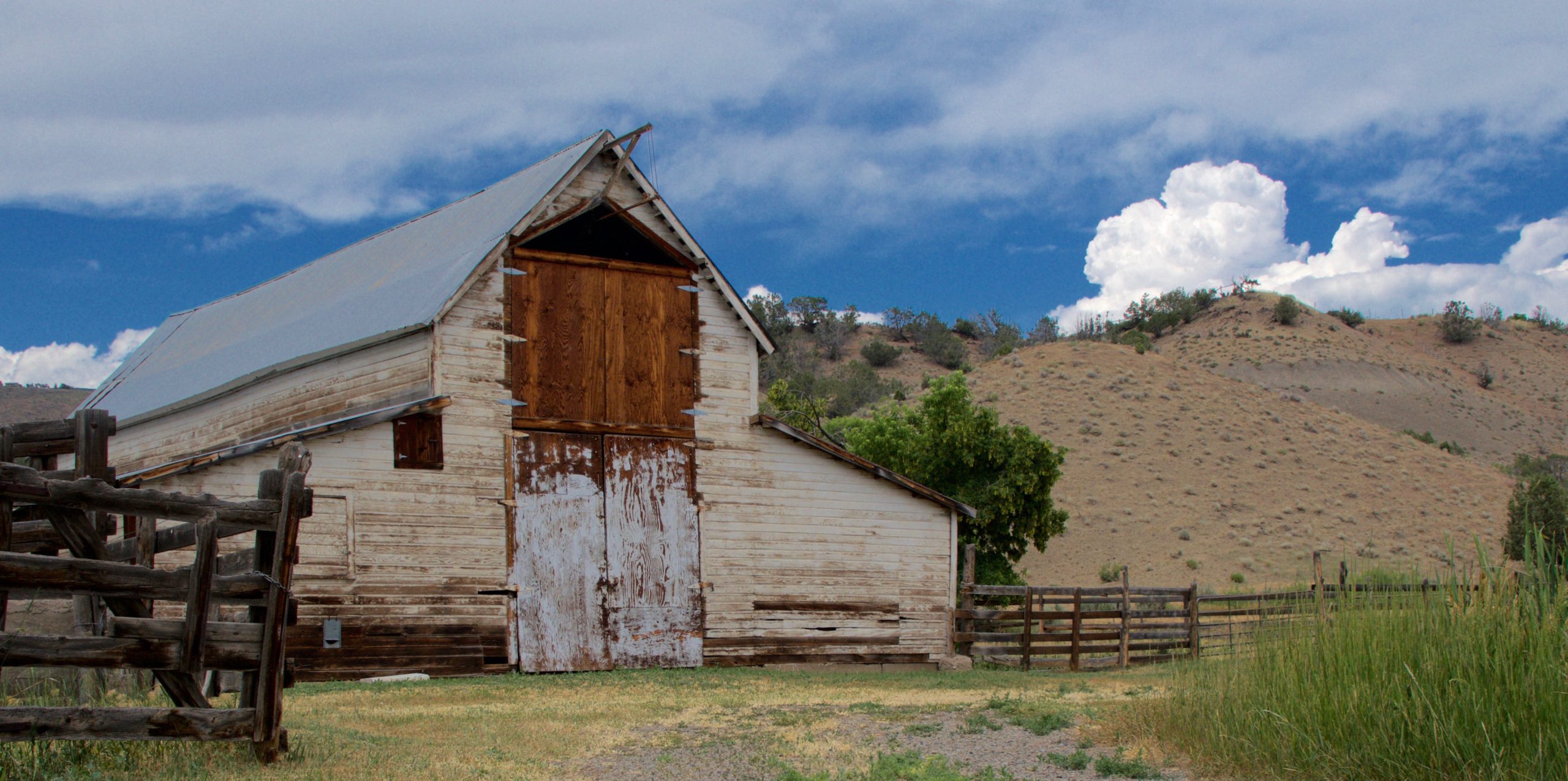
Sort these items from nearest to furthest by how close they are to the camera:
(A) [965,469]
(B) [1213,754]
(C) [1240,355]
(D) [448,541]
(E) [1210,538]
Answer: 1. (B) [1213,754]
2. (D) [448,541]
3. (A) [965,469]
4. (E) [1210,538]
5. (C) [1240,355]

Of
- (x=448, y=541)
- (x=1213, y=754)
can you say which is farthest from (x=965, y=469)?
(x=1213, y=754)

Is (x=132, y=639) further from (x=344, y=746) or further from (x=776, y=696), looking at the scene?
(x=776, y=696)

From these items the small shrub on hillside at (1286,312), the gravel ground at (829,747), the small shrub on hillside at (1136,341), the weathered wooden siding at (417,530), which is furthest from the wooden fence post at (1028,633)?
the small shrub on hillside at (1286,312)

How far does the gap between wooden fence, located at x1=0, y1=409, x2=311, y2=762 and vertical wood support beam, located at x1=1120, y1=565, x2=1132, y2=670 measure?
60.8ft

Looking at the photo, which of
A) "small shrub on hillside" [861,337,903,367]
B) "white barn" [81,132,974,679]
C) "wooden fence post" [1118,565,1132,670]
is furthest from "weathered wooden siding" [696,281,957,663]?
"small shrub on hillside" [861,337,903,367]

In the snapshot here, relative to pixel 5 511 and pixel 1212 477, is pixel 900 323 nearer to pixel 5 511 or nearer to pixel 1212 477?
pixel 1212 477

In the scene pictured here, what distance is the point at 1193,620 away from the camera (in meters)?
25.4

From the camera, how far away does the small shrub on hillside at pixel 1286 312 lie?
85.4 metres

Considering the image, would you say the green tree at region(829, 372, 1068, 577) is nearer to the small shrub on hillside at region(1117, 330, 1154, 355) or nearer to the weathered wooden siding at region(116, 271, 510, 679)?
the weathered wooden siding at region(116, 271, 510, 679)

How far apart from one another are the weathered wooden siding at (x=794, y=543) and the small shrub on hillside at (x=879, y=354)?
57.5 m

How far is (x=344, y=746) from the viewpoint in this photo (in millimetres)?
10016

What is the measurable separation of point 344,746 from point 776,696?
6.76 m

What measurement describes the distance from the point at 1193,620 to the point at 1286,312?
217 feet

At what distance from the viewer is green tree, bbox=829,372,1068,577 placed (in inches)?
1389
